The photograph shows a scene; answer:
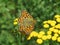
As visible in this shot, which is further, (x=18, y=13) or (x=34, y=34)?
(x=18, y=13)

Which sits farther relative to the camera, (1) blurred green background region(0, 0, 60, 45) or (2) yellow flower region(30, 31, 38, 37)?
(1) blurred green background region(0, 0, 60, 45)

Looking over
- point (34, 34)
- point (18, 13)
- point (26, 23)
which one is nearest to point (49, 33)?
point (34, 34)

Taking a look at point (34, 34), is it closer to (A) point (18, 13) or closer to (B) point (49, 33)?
(B) point (49, 33)

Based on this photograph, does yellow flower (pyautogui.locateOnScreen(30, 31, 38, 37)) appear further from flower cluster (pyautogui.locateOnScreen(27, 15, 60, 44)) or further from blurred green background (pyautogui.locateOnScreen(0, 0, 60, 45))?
blurred green background (pyautogui.locateOnScreen(0, 0, 60, 45))

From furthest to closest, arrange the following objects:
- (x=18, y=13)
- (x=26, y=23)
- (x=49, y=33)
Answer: (x=18, y=13) < (x=26, y=23) < (x=49, y=33)

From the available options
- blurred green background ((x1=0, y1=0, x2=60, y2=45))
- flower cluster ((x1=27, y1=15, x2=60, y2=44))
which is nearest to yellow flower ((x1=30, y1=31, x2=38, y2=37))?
flower cluster ((x1=27, y1=15, x2=60, y2=44))

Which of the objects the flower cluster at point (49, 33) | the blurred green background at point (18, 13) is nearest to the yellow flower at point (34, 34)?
the flower cluster at point (49, 33)

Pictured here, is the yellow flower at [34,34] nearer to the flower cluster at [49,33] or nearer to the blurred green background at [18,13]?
the flower cluster at [49,33]

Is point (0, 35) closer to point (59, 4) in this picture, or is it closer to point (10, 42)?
point (10, 42)
